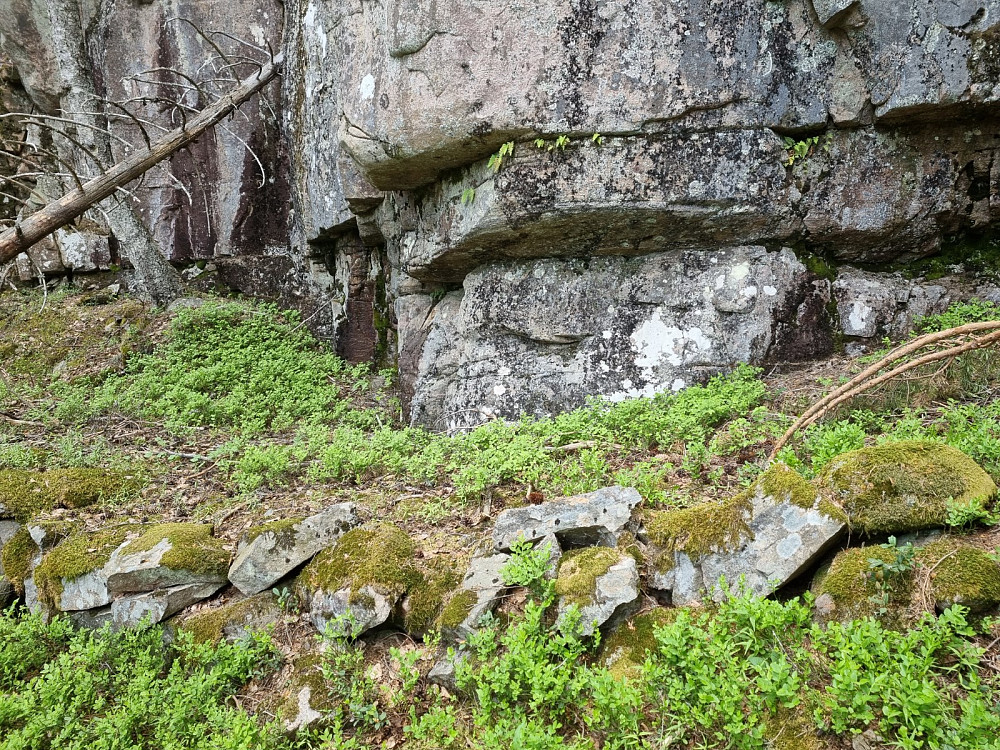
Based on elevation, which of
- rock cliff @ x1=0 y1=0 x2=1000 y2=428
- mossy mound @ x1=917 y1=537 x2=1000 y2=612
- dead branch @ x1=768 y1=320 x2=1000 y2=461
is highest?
rock cliff @ x1=0 y1=0 x2=1000 y2=428

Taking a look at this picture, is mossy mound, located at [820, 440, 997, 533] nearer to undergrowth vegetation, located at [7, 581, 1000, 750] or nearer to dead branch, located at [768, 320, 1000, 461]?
undergrowth vegetation, located at [7, 581, 1000, 750]

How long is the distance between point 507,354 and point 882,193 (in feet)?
13.4

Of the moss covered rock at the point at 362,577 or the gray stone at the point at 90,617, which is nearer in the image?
the moss covered rock at the point at 362,577

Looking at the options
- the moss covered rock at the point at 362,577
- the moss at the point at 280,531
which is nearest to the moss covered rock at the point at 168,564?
the moss at the point at 280,531

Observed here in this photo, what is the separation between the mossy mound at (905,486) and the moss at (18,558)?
588 centimetres

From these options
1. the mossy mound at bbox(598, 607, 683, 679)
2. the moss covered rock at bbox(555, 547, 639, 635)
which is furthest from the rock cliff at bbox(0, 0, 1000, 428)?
the mossy mound at bbox(598, 607, 683, 679)

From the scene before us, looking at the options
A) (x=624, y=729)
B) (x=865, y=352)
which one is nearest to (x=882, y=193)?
(x=865, y=352)

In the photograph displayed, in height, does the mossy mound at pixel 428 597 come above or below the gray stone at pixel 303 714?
above

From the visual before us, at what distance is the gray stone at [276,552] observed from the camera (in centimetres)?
404

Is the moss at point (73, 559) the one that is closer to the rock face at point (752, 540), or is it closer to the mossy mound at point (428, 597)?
the mossy mound at point (428, 597)

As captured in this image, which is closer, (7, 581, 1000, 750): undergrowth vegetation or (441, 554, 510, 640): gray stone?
(7, 581, 1000, 750): undergrowth vegetation

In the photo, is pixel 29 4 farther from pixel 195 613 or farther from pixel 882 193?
pixel 882 193

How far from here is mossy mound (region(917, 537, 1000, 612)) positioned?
241 centimetres

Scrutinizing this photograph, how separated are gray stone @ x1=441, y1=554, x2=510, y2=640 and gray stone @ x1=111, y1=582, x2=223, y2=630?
192 cm
